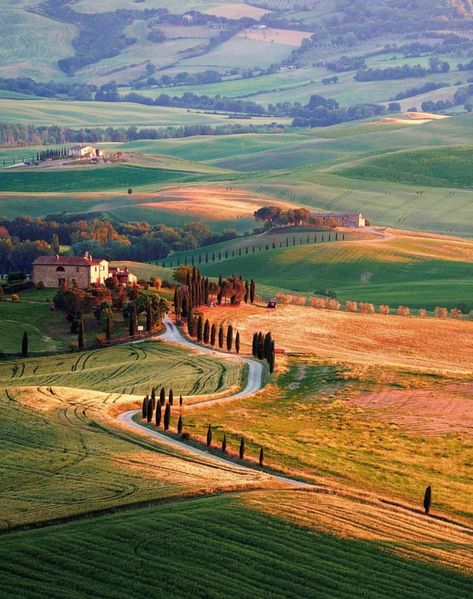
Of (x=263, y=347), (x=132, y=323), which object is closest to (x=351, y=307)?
(x=132, y=323)

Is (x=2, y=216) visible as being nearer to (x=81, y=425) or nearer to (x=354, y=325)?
(x=354, y=325)

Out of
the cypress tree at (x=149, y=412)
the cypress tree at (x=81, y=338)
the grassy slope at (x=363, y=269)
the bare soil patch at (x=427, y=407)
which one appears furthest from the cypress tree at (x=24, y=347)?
the grassy slope at (x=363, y=269)

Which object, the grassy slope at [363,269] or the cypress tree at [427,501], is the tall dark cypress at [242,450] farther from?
the grassy slope at [363,269]

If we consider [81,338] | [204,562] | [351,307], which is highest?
[204,562]

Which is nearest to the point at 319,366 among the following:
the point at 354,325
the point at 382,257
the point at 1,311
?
the point at 354,325

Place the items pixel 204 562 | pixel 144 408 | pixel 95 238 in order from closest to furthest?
pixel 204 562, pixel 144 408, pixel 95 238

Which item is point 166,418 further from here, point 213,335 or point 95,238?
point 95,238
